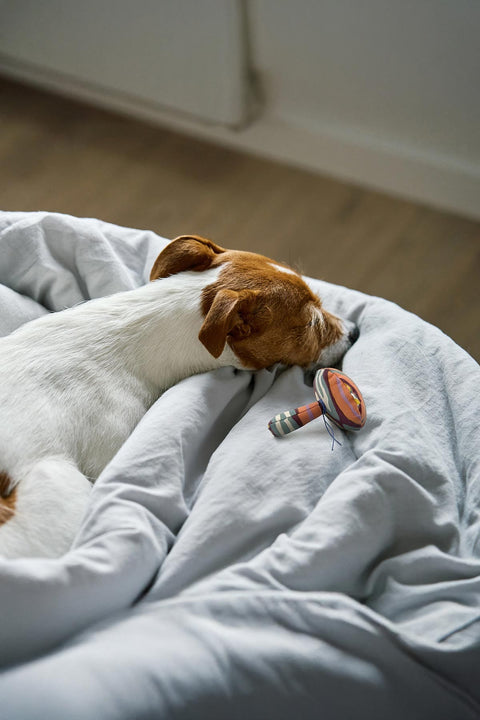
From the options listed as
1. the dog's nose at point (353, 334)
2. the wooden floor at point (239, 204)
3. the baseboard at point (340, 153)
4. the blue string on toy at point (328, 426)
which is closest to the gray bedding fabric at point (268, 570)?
the blue string on toy at point (328, 426)

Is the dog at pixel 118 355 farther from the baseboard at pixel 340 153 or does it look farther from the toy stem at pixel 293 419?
the baseboard at pixel 340 153

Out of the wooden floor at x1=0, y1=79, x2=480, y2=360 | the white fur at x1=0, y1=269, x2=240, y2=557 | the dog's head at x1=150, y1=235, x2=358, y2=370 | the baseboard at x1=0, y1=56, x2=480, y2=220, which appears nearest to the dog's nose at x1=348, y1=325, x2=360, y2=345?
the dog's head at x1=150, y1=235, x2=358, y2=370

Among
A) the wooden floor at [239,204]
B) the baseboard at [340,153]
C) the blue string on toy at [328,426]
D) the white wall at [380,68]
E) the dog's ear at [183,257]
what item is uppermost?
the white wall at [380,68]

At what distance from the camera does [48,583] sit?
95 centimetres

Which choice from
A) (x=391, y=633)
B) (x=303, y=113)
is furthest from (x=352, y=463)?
(x=303, y=113)

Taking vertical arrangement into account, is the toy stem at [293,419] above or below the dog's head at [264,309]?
below

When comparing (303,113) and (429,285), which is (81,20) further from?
(429,285)

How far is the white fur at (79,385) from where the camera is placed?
3.76ft

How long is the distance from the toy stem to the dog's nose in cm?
29

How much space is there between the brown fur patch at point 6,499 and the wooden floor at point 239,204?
4.42 ft

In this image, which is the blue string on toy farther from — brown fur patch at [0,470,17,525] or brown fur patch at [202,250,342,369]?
brown fur patch at [0,470,17,525]

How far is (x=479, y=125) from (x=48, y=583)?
2071 millimetres

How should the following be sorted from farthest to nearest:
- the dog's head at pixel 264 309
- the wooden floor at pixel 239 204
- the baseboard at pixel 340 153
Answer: the baseboard at pixel 340 153, the wooden floor at pixel 239 204, the dog's head at pixel 264 309

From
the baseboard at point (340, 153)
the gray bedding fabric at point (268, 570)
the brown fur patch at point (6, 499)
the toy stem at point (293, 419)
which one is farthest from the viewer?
the baseboard at point (340, 153)
